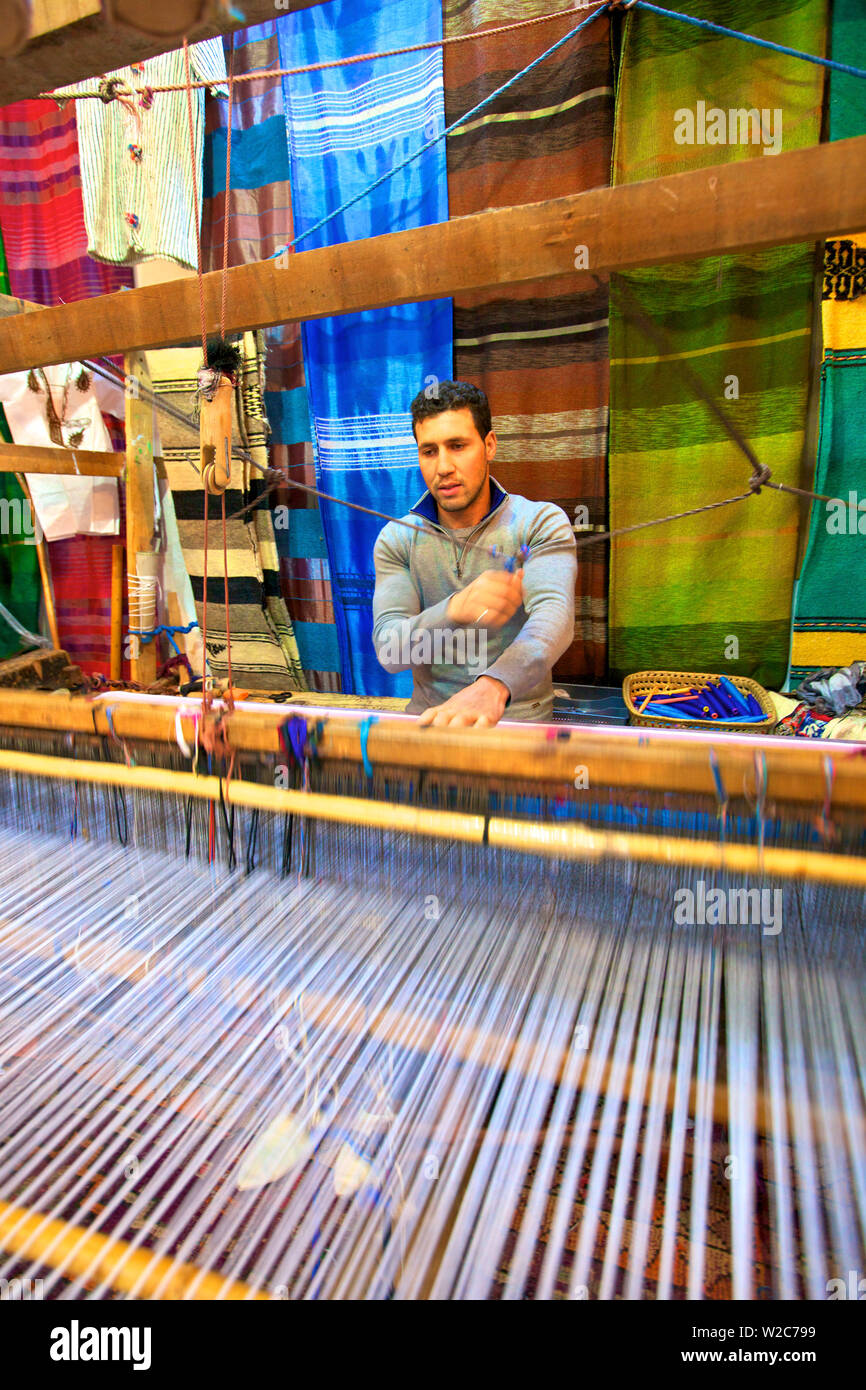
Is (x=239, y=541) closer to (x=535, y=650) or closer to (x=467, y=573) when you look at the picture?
(x=467, y=573)

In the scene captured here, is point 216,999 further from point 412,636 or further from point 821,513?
point 821,513

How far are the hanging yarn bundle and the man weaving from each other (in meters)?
0.72

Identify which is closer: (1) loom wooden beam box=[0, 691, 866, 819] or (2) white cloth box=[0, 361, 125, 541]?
(1) loom wooden beam box=[0, 691, 866, 819]

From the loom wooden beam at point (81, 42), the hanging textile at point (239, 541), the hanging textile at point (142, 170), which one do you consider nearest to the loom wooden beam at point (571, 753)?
the loom wooden beam at point (81, 42)

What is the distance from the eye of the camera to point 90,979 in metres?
0.86

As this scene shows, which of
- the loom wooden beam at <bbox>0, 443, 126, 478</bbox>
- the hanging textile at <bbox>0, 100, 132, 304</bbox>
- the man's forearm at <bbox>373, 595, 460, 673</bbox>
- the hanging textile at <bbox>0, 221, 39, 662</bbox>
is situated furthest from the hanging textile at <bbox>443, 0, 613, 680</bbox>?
the hanging textile at <bbox>0, 221, 39, 662</bbox>

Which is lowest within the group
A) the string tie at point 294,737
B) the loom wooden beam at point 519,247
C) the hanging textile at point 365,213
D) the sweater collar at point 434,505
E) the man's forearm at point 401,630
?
the string tie at point 294,737

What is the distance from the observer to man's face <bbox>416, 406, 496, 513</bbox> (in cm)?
198

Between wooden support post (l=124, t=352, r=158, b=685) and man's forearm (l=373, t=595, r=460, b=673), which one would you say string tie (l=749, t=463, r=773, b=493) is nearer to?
man's forearm (l=373, t=595, r=460, b=673)

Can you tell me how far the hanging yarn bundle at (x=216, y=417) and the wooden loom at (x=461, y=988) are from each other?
0.55 ft

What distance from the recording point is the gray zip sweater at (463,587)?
1938mm

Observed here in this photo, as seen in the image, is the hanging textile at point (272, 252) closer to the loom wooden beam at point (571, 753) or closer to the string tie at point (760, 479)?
the string tie at point (760, 479)
